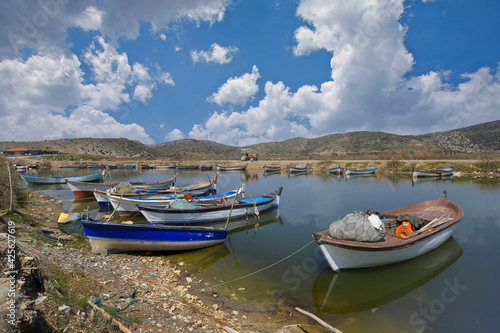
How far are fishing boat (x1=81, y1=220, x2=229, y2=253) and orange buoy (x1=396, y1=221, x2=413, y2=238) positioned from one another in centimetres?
837

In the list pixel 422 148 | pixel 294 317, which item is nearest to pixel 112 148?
pixel 294 317

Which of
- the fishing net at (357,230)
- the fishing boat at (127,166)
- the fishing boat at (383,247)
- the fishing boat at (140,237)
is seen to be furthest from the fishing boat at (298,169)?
the fishing boat at (127,166)

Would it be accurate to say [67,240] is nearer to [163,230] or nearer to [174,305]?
[163,230]

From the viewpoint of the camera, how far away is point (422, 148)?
9825 centimetres

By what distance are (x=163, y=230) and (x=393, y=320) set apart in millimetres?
8932

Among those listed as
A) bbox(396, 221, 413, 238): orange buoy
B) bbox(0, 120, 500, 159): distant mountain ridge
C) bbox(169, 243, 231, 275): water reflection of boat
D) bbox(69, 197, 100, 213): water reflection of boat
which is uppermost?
bbox(0, 120, 500, 159): distant mountain ridge

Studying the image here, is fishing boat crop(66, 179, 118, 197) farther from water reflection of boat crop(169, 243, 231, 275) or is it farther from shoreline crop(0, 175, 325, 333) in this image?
water reflection of boat crop(169, 243, 231, 275)

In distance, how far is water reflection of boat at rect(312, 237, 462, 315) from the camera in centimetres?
757

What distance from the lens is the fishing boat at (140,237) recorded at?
32.4 feet

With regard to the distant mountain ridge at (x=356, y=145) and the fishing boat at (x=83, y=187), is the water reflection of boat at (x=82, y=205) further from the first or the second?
the distant mountain ridge at (x=356, y=145)

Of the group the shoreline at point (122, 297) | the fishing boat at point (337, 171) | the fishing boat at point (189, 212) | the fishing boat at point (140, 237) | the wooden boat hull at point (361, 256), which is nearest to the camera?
the shoreline at point (122, 297)

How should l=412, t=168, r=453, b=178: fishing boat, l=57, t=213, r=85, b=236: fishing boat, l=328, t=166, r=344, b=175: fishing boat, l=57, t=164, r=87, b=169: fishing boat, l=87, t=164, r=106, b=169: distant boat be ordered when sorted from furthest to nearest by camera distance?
l=87, t=164, r=106, b=169: distant boat
l=57, t=164, r=87, b=169: fishing boat
l=328, t=166, r=344, b=175: fishing boat
l=412, t=168, r=453, b=178: fishing boat
l=57, t=213, r=85, b=236: fishing boat

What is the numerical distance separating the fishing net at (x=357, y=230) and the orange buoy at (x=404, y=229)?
2.26m

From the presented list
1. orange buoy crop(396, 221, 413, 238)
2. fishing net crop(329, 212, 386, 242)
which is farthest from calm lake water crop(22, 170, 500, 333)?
fishing net crop(329, 212, 386, 242)
